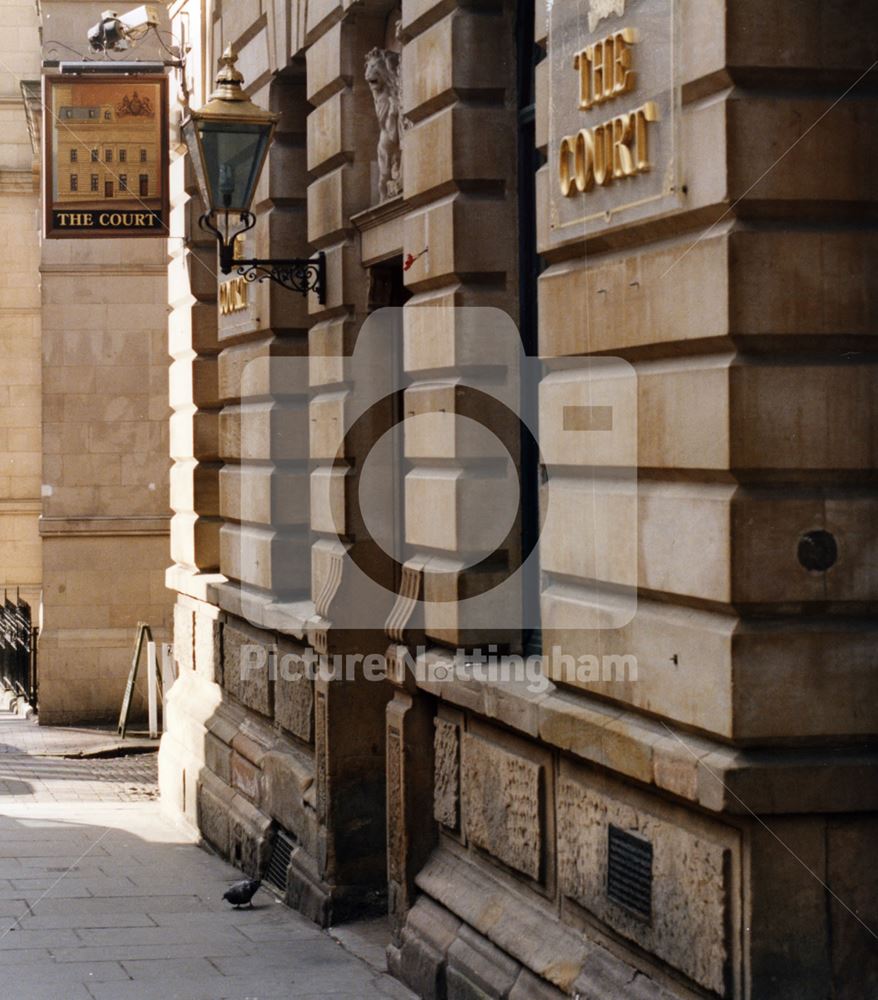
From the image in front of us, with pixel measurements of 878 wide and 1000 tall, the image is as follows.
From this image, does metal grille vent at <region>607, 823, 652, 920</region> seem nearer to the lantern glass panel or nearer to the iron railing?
the lantern glass panel

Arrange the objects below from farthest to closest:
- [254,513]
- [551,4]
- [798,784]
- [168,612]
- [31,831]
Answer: [168,612] → [31,831] → [254,513] → [551,4] → [798,784]

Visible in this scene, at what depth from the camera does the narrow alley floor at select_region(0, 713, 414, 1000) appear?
8617mm

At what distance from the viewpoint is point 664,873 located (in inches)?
243

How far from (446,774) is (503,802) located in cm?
83

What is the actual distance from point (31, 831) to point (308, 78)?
5.96 m

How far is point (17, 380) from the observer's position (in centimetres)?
2984

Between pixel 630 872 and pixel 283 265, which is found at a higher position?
pixel 283 265

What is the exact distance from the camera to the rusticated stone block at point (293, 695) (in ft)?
35.1

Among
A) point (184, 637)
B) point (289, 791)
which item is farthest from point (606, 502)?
point (184, 637)

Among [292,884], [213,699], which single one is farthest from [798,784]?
[213,699]

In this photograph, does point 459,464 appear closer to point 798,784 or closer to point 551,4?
point 551,4

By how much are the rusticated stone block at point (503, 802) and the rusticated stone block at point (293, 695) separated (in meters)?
2.53

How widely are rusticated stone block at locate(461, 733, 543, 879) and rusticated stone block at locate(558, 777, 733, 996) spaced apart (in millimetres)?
258

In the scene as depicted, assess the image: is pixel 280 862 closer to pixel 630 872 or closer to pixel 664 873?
pixel 630 872
